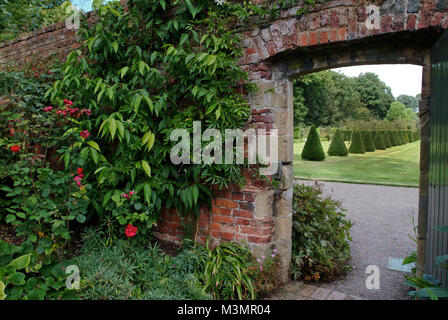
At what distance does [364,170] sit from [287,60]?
441 inches

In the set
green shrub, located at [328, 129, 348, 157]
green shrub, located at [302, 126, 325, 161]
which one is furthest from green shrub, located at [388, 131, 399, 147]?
green shrub, located at [302, 126, 325, 161]

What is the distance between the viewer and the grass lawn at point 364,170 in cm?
1094

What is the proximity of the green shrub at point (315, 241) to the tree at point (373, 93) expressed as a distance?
35.5 metres

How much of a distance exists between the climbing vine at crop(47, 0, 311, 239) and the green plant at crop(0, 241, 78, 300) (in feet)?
2.40

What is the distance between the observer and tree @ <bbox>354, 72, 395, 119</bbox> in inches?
1407

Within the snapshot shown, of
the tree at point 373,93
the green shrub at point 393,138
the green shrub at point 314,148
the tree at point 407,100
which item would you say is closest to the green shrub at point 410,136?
the green shrub at point 393,138

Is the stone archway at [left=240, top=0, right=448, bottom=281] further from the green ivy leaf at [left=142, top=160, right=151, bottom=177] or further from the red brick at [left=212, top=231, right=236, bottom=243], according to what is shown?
the green ivy leaf at [left=142, top=160, right=151, bottom=177]

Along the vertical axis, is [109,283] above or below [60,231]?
below

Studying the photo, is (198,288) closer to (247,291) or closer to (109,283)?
(247,291)

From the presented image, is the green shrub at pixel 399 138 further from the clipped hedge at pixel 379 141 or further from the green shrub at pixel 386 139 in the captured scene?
the clipped hedge at pixel 379 141

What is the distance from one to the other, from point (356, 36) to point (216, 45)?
3.95 feet

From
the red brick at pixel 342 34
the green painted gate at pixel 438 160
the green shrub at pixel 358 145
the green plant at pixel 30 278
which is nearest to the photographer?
the green painted gate at pixel 438 160
